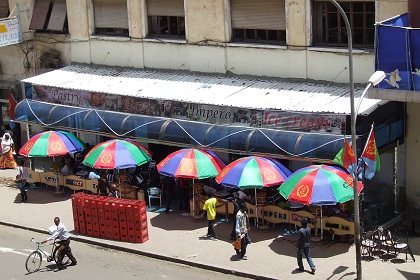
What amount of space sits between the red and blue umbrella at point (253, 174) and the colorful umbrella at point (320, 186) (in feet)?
2.84

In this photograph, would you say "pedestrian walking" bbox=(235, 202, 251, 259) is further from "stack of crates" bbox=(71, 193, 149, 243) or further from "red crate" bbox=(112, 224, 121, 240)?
"red crate" bbox=(112, 224, 121, 240)

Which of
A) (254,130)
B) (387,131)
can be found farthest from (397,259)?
(254,130)

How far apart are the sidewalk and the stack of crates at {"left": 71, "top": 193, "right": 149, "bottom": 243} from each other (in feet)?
0.81

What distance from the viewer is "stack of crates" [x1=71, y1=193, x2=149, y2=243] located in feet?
80.3

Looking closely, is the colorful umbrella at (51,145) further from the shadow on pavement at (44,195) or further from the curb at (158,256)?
the curb at (158,256)

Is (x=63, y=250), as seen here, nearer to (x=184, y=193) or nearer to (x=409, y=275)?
(x=184, y=193)

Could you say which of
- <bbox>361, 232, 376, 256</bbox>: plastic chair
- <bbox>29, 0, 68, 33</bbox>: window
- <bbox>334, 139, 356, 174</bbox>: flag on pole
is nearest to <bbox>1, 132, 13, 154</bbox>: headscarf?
<bbox>29, 0, 68, 33</bbox>: window

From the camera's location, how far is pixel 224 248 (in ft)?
78.4

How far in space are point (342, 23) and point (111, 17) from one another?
9.66 m

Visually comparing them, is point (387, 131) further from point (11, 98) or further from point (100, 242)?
point (11, 98)

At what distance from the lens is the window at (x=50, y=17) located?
3331cm

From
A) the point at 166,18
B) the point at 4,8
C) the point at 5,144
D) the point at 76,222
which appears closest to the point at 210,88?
the point at 166,18

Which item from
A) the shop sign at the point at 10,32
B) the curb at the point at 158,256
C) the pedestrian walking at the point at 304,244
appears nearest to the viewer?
the pedestrian walking at the point at 304,244

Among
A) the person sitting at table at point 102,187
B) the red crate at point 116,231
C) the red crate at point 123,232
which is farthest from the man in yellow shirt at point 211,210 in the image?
the person sitting at table at point 102,187
